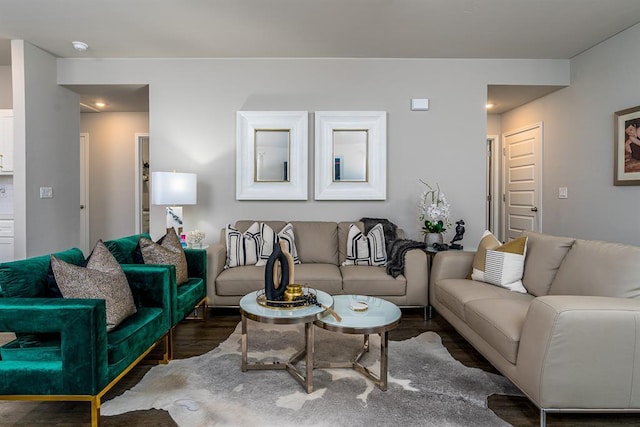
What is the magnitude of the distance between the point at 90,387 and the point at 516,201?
5459 mm

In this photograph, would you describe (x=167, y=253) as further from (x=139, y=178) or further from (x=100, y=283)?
(x=139, y=178)

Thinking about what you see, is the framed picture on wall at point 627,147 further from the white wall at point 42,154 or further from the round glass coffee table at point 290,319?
the white wall at point 42,154

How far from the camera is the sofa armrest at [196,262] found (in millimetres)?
3119

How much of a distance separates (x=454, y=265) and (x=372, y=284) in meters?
0.74

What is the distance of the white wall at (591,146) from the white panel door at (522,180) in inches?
5.8

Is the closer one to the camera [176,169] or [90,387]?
[90,387]

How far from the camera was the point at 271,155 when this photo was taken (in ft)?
13.3

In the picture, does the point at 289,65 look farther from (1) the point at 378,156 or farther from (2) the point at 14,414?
(2) the point at 14,414

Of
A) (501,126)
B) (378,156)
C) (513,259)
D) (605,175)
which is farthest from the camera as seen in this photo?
(501,126)

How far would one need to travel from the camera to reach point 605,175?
3.65 meters

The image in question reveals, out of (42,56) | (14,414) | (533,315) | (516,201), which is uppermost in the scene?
(42,56)

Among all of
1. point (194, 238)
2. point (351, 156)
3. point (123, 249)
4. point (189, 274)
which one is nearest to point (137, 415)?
point (123, 249)

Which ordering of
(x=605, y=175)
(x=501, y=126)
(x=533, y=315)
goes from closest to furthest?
1. (x=533, y=315)
2. (x=605, y=175)
3. (x=501, y=126)

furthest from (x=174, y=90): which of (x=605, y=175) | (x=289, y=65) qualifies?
(x=605, y=175)
